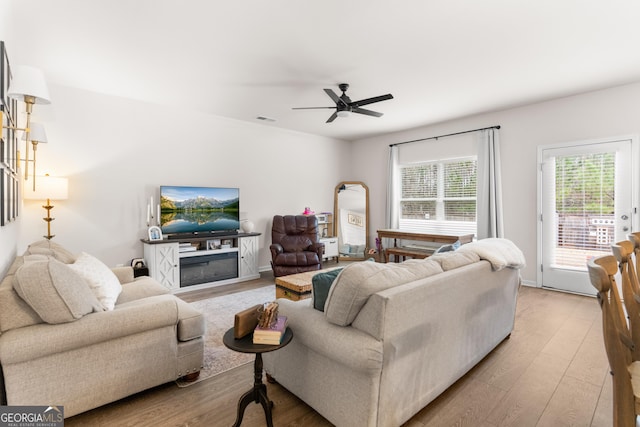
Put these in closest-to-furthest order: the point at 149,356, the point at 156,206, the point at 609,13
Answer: the point at 149,356 < the point at 609,13 < the point at 156,206

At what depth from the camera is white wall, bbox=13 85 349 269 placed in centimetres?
385

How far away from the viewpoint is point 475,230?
5.32m

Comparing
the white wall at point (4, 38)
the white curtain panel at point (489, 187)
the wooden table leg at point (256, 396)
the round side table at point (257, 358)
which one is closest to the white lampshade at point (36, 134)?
the white wall at point (4, 38)

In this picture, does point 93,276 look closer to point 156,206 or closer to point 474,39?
point 156,206

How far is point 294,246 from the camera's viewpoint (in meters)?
5.30

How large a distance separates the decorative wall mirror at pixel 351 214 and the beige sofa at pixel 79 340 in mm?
4947

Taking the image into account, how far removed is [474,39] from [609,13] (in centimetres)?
94

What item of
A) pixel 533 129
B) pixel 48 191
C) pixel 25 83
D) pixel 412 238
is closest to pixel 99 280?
pixel 25 83

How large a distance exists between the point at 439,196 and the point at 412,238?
0.95 m

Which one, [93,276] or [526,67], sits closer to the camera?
[93,276]

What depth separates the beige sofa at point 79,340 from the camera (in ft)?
5.25

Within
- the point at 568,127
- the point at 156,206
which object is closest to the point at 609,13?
the point at 568,127

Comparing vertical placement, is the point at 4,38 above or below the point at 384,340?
above

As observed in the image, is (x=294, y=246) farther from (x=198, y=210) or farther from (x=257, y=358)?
(x=257, y=358)
